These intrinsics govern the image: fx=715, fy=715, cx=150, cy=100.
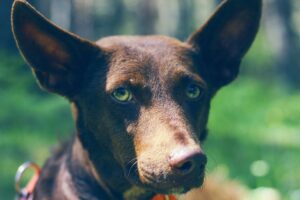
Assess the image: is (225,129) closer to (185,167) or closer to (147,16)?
(185,167)

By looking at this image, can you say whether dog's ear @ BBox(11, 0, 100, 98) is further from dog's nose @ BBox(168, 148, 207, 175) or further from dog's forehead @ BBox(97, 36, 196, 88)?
dog's nose @ BBox(168, 148, 207, 175)

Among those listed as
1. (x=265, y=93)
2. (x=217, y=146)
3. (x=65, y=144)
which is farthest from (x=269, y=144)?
(x=65, y=144)

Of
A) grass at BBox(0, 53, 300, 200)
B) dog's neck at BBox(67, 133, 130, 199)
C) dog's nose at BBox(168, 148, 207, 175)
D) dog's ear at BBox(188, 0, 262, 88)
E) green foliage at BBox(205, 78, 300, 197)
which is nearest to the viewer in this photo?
dog's nose at BBox(168, 148, 207, 175)

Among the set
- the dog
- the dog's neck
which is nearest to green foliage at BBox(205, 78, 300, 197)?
the dog

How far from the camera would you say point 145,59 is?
423 cm

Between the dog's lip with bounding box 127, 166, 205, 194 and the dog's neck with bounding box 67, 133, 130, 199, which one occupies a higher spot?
the dog's lip with bounding box 127, 166, 205, 194

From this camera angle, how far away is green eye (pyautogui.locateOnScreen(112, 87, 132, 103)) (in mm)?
4090

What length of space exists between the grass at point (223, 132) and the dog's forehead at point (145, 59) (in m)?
3.08

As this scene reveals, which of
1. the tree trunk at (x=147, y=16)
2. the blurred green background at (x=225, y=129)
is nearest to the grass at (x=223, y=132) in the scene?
the blurred green background at (x=225, y=129)

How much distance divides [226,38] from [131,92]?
0.92 meters

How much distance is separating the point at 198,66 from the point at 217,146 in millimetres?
4937

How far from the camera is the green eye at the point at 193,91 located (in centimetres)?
416

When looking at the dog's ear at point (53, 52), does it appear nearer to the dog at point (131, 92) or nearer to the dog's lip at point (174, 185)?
the dog at point (131, 92)

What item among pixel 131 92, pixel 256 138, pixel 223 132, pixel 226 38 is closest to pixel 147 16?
pixel 223 132
